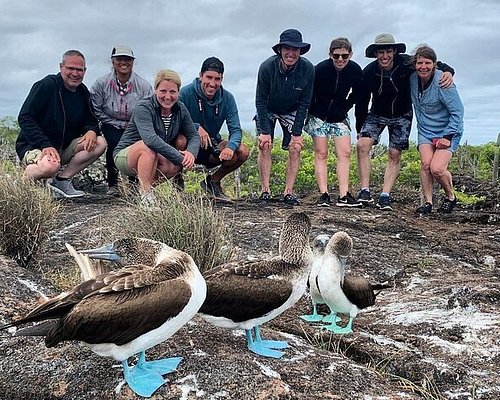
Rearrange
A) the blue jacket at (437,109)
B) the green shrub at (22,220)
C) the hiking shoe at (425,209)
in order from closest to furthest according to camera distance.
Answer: the green shrub at (22,220), the blue jacket at (437,109), the hiking shoe at (425,209)

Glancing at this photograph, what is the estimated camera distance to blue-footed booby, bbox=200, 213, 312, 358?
3520 millimetres

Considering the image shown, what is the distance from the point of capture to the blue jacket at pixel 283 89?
7719 mm

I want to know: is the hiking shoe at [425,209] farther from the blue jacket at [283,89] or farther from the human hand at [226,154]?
the human hand at [226,154]

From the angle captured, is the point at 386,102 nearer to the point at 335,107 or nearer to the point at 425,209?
the point at 335,107

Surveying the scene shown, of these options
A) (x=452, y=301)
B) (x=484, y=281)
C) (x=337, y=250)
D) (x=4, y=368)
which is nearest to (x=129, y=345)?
(x=4, y=368)

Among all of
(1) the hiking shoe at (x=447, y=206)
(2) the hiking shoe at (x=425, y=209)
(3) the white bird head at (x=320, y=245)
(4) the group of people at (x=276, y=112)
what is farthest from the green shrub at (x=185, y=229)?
(1) the hiking shoe at (x=447, y=206)

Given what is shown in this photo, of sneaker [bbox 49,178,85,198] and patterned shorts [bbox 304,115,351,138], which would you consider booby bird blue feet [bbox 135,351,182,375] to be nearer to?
sneaker [bbox 49,178,85,198]

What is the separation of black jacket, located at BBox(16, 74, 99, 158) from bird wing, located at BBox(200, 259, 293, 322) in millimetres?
4491

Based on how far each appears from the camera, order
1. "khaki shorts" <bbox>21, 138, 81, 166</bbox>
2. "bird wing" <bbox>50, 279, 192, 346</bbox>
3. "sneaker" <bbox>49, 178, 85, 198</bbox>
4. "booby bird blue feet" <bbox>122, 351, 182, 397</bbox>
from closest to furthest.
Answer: "bird wing" <bbox>50, 279, 192, 346</bbox>
"booby bird blue feet" <bbox>122, 351, 182, 397</bbox>
"khaki shorts" <bbox>21, 138, 81, 166</bbox>
"sneaker" <bbox>49, 178, 85, 198</bbox>

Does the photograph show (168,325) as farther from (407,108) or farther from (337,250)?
(407,108)

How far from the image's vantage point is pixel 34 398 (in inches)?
132

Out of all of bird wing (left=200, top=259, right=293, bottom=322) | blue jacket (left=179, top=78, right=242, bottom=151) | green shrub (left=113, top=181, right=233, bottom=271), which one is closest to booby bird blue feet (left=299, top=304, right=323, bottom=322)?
green shrub (left=113, top=181, right=233, bottom=271)

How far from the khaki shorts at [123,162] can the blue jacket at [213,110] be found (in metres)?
1.08

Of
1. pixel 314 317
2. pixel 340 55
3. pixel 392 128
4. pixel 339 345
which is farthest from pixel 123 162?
pixel 339 345
